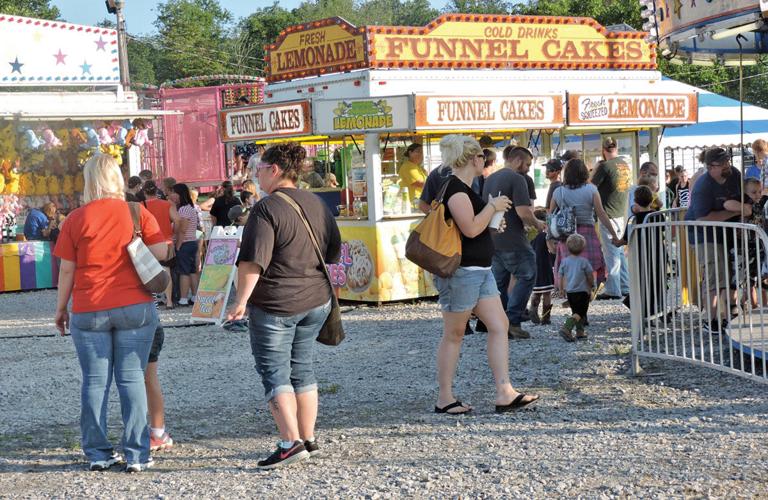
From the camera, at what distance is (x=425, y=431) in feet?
21.2

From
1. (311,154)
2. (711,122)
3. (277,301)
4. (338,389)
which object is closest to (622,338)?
(338,389)

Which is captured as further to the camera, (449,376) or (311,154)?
(311,154)

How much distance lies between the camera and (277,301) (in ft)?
18.6

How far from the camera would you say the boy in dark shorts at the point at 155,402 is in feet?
20.4

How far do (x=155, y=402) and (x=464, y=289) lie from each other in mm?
1977

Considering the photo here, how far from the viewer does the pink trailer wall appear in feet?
85.0

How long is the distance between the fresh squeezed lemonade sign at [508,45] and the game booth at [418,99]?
0.05 ft

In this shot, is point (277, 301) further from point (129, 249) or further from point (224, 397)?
point (224, 397)

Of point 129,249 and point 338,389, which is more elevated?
point 129,249

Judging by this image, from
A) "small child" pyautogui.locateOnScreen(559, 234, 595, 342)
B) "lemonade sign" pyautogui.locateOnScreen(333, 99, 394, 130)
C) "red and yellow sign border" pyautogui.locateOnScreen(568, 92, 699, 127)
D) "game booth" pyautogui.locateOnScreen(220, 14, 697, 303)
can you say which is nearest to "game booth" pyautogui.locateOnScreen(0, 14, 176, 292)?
"game booth" pyautogui.locateOnScreen(220, 14, 697, 303)

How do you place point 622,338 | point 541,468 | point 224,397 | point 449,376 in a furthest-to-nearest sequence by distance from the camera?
point 622,338, point 224,397, point 449,376, point 541,468

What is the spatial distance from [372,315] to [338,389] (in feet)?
13.8

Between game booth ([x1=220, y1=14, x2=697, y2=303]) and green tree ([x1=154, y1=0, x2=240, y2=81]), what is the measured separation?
163ft

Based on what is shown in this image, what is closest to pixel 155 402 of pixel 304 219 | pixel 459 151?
pixel 304 219
